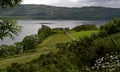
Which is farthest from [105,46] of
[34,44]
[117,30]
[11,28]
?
[34,44]

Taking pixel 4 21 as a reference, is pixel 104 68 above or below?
below

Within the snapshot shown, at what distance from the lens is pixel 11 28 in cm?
1526

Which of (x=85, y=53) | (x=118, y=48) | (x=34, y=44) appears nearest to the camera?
(x=118, y=48)

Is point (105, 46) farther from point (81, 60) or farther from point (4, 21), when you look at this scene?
point (4, 21)

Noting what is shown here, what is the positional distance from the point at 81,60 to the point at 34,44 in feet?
263

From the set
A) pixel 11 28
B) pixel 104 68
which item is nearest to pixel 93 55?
pixel 11 28

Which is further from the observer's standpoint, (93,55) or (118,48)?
(93,55)

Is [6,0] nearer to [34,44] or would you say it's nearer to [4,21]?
[4,21]

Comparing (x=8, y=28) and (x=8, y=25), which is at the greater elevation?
(x=8, y=25)

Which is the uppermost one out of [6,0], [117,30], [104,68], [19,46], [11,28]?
[6,0]

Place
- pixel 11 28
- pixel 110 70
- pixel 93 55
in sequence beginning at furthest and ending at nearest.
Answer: pixel 93 55 < pixel 11 28 < pixel 110 70

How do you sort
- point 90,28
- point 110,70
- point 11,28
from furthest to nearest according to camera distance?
1. point 90,28
2. point 11,28
3. point 110,70

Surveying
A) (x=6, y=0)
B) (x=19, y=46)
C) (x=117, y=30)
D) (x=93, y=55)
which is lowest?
(x=19, y=46)

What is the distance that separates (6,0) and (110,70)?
23.8 ft
